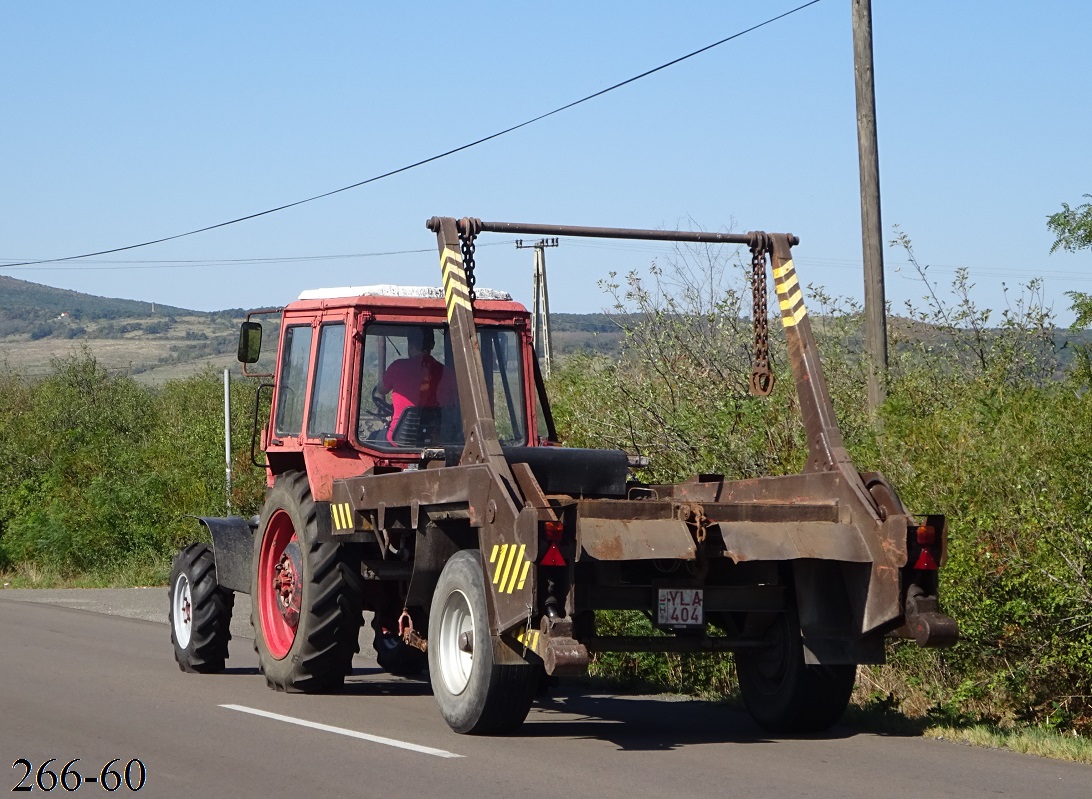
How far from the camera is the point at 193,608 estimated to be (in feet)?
40.0

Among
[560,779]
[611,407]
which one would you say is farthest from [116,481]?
[560,779]

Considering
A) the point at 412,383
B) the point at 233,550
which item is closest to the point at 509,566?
the point at 412,383

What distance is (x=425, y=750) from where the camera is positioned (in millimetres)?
8250

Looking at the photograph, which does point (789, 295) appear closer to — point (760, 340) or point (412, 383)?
point (760, 340)

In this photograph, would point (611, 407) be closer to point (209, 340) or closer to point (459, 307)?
point (459, 307)

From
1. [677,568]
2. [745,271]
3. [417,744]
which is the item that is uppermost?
[745,271]

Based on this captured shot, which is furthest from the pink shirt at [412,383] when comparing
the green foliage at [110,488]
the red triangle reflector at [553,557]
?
the green foliage at [110,488]

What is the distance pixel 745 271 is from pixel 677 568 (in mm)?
7489

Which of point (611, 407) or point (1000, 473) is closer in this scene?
point (1000, 473)

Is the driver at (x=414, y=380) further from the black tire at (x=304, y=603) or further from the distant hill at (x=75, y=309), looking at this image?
the distant hill at (x=75, y=309)

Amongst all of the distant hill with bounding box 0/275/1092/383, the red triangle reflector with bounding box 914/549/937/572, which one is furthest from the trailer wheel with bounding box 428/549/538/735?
the distant hill with bounding box 0/275/1092/383

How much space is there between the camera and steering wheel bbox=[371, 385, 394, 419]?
10930mm

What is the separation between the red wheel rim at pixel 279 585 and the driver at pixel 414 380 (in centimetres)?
114

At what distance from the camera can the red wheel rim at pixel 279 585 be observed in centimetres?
1092
